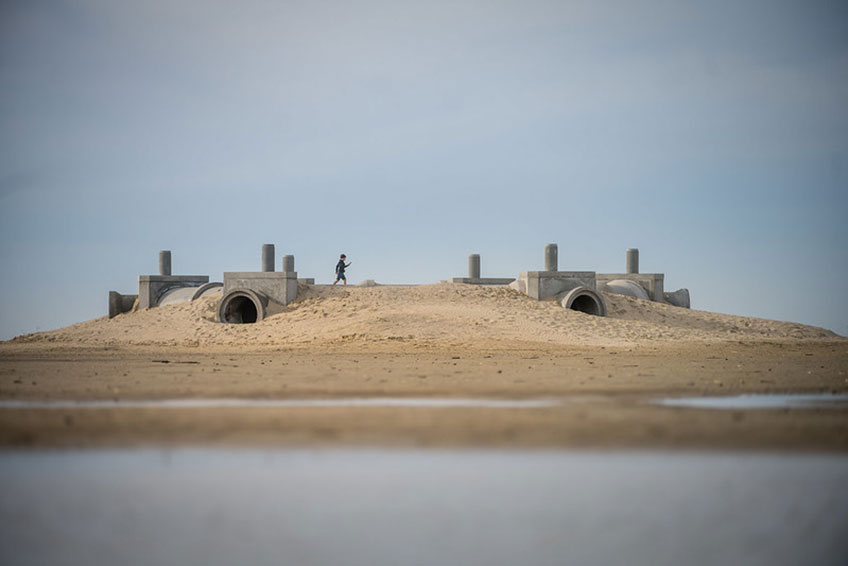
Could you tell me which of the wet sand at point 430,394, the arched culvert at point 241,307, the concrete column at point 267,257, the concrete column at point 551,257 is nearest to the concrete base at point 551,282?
the concrete column at point 551,257

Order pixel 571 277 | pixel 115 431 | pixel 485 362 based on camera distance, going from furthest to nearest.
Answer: pixel 571 277
pixel 485 362
pixel 115 431

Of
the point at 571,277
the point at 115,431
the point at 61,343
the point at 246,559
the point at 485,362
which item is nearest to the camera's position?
the point at 246,559

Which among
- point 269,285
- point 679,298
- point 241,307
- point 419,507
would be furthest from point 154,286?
point 419,507

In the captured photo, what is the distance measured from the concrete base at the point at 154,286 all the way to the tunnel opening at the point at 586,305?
15.4m

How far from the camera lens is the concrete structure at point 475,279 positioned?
31125 mm

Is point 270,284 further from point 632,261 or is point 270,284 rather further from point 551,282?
point 632,261

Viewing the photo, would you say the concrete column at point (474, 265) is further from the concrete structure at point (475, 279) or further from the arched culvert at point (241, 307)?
the arched culvert at point (241, 307)

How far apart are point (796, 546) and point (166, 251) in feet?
105

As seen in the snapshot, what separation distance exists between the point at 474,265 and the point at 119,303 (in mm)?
13802

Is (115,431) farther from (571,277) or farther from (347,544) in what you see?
(571,277)

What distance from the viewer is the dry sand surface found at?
22.4ft

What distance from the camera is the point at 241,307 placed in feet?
94.5

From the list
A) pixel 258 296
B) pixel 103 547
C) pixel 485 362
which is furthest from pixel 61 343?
pixel 103 547

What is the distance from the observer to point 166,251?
1316 inches
